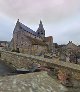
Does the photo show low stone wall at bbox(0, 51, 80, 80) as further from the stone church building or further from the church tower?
the church tower

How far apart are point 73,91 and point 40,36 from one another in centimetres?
8127

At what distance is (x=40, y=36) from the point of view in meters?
90.8

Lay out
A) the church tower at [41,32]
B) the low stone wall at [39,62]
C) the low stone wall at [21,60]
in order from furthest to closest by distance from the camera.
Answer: the church tower at [41,32] → the low stone wall at [21,60] → the low stone wall at [39,62]

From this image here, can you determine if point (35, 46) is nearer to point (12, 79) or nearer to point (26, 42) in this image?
point (26, 42)

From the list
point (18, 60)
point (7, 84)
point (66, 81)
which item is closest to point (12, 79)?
point (7, 84)

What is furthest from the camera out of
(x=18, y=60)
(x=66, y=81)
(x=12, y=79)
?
(x=18, y=60)

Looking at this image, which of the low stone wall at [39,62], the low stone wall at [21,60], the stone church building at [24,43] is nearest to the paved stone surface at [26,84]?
the low stone wall at [39,62]

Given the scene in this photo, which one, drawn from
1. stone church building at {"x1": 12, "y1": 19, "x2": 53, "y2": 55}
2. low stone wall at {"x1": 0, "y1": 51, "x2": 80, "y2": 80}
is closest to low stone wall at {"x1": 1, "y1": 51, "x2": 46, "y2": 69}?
low stone wall at {"x1": 0, "y1": 51, "x2": 80, "y2": 80}

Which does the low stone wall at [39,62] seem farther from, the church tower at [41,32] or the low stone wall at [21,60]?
the church tower at [41,32]

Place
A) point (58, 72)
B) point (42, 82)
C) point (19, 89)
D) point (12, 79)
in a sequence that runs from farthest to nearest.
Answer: point (58, 72) → point (42, 82) → point (12, 79) → point (19, 89)

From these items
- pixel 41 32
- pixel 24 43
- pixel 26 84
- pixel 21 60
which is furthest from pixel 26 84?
pixel 41 32

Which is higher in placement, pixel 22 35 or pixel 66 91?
pixel 22 35

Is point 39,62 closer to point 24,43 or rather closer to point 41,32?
point 24,43

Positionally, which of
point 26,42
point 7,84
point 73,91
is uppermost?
point 26,42
